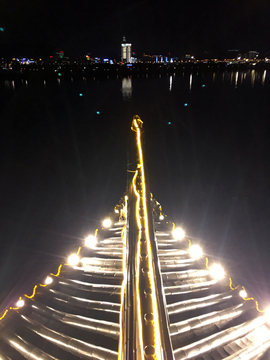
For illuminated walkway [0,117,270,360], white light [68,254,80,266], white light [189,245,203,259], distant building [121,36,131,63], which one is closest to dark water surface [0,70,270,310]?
white light [68,254,80,266]

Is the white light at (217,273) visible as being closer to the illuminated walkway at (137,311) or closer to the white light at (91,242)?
the illuminated walkway at (137,311)

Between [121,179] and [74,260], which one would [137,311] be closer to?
[74,260]

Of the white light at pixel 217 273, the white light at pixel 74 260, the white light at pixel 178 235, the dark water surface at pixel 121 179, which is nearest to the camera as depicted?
the white light at pixel 217 273

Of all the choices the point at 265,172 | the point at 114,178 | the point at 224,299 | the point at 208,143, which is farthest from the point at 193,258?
the point at 208,143

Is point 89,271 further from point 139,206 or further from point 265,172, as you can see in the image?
point 265,172

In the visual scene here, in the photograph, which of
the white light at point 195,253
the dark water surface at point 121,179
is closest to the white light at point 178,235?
the white light at point 195,253

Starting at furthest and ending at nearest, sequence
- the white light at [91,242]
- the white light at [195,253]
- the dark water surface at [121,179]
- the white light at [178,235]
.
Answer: the dark water surface at [121,179]
the white light at [178,235]
the white light at [91,242]
the white light at [195,253]
